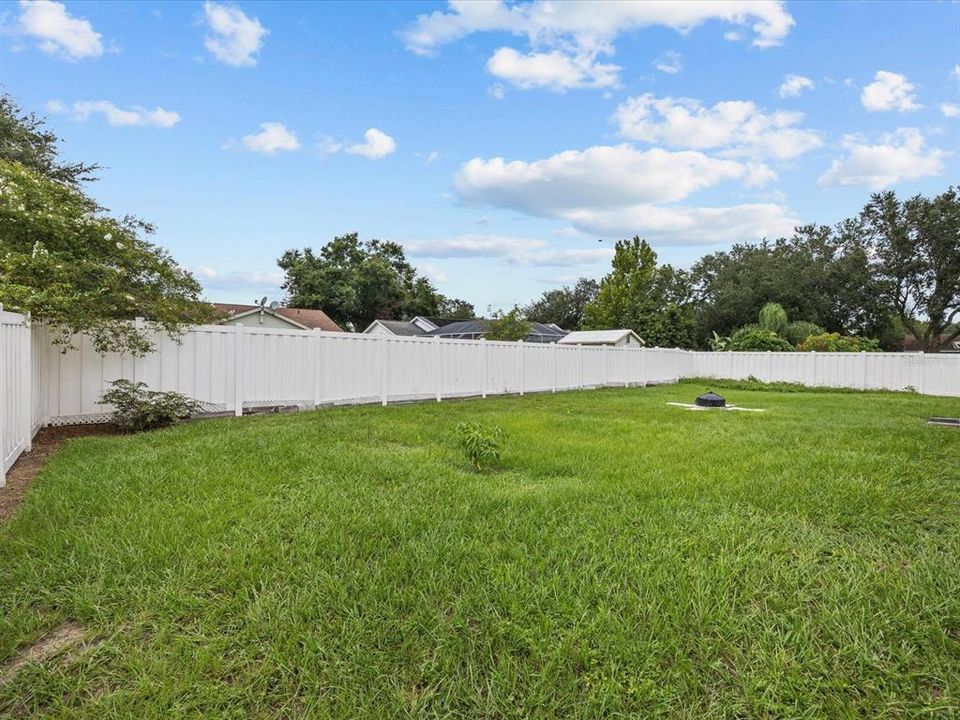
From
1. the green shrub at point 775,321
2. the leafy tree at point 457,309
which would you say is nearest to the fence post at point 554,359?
the green shrub at point 775,321

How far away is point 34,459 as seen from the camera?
15.4 ft

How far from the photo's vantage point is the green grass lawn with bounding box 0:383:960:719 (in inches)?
68.7

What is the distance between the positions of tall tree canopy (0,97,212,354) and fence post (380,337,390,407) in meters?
2.85

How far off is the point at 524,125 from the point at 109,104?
8031 mm

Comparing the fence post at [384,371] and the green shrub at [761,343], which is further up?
the green shrub at [761,343]

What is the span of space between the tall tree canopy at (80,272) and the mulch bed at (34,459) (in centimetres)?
96

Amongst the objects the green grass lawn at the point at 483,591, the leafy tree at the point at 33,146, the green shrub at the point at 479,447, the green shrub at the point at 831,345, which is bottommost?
the green grass lawn at the point at 483,591

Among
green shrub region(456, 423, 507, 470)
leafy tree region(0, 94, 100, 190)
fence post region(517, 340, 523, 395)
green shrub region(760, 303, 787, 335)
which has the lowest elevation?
green shrub region(456, 423, 507, 470)

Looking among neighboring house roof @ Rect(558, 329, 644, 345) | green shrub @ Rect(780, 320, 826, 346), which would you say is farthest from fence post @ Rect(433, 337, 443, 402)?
green shrub @ Rect(780, 320, 826, 346)

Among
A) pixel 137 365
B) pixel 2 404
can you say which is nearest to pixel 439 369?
pixel 137 365

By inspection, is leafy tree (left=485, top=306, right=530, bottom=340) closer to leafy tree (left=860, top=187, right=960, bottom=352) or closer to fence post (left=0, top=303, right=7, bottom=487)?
leafy tree (left=860, top=187, right=960, bottom=352)

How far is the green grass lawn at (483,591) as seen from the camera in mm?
1745

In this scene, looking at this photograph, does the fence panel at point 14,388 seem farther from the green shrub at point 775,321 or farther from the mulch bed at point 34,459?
the green shrub at point 775,321

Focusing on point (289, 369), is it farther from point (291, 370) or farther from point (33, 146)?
point (33, 146)
